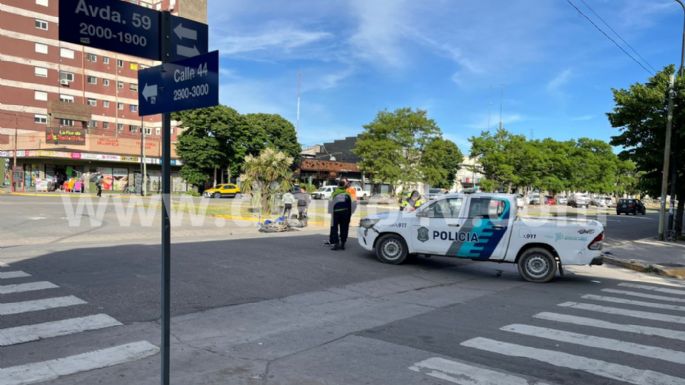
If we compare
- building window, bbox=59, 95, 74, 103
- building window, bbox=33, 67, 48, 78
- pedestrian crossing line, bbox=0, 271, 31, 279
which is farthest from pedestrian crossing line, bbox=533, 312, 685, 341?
building window, bbox=33, 67, 48, 78

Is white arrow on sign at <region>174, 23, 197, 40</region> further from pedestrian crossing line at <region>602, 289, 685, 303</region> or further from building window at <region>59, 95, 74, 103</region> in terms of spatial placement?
building window at <region>59, 95, 74, 103</region>

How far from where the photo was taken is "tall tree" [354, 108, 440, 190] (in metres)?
48.4

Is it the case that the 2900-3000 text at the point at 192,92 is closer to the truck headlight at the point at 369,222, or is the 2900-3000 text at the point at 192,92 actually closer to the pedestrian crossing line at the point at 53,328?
the pedestrian crossing line at the point at 53,328

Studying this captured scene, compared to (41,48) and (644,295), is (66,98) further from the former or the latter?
(644,295)

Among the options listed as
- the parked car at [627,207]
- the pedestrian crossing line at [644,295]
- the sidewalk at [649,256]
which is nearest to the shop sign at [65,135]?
the sidewalk at [649,256]

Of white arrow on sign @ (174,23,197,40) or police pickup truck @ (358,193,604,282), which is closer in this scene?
white arrow on sign @ (174,23,197,40)

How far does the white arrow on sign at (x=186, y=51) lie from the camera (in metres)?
3.56

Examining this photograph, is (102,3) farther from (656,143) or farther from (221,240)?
(656,143)

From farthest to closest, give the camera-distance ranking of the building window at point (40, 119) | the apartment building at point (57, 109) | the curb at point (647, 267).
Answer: the building window at point (40, 119)
the apartment building at point (57, 109)
the curb at point (647, 267)

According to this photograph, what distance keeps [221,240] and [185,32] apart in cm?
1146

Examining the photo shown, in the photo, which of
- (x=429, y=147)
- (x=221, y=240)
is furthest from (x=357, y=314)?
(x=429, y=147)

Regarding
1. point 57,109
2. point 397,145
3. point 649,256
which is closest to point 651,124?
point 649,256

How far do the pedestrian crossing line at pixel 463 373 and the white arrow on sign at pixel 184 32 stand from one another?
12.0 ft

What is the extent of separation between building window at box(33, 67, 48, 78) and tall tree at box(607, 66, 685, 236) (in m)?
56.0
